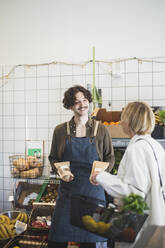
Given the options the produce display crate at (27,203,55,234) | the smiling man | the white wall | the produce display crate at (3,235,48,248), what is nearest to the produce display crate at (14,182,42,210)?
the produce display crate at (27,203,55,234)

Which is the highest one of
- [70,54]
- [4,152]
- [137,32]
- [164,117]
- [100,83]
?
[137,32]

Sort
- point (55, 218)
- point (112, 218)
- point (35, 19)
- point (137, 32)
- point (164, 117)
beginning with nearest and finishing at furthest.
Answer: point (112, 218) < point (55, 218) < point (164, 117) < point (137, 32) < point (35, 19)

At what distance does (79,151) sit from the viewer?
203 centimetres

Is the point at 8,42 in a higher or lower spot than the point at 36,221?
higher

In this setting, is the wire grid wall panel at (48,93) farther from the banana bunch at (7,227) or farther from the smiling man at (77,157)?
the smiling man at (77,157)

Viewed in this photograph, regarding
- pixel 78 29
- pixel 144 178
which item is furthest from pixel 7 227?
pixel 78 29

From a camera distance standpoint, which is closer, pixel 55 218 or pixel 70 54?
pixel 55 218

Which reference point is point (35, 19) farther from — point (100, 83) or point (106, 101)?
point (106, 101)

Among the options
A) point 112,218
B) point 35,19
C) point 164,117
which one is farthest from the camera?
point 35,19

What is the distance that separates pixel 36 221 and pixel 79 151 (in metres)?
0.89

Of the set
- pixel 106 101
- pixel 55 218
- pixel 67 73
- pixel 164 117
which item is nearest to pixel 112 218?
pixel 55 218

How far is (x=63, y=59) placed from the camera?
3.10 metres

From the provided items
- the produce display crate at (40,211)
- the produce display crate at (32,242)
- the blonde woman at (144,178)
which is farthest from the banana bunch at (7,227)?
the blonde woman at (144,178)

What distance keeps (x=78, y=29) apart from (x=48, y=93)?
0.83 meters
